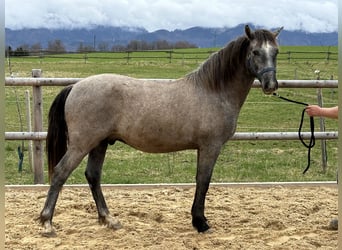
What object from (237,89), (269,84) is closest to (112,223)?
(237,89)

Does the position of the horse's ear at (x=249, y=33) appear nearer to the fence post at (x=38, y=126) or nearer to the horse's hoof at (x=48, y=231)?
the horse's hoof at (x=48, y=231)

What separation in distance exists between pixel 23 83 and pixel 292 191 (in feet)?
10.9

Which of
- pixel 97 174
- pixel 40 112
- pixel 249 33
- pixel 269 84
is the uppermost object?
pixel 249 33

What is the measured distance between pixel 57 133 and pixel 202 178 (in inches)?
50.0

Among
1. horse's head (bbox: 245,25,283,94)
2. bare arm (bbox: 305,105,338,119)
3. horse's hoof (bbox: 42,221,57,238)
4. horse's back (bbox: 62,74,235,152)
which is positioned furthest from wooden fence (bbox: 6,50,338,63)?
bare arm (bbox: 305,105,338,119)

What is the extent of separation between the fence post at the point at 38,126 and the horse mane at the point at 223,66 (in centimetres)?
222

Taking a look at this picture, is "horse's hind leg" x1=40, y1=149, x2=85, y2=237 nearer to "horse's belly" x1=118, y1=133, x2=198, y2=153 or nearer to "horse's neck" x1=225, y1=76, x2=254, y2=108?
"horse's belly" x1=118, y1=133, x2=198, y2=153

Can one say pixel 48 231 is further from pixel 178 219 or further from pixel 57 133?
pixel 178 219

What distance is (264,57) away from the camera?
339 centimetres

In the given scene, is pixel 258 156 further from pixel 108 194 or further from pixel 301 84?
pixel 108 194

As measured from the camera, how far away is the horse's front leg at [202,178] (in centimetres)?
365

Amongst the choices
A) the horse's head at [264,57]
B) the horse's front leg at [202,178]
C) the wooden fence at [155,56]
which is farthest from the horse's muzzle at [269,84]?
the wooden fence at [155,56]

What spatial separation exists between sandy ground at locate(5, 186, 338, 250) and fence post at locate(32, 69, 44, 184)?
0.38 m

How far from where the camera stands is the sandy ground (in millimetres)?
3379
